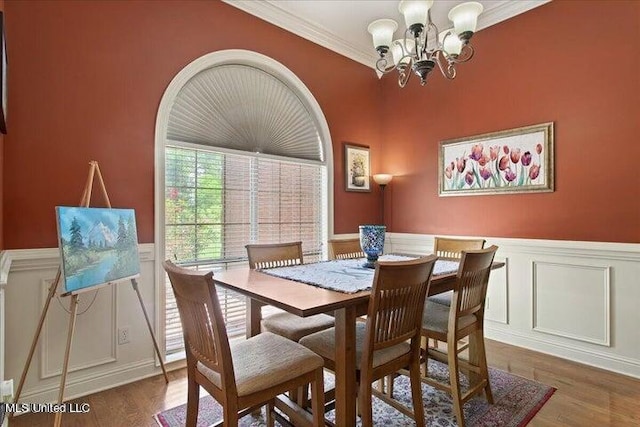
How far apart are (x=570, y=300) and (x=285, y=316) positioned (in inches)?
92.2

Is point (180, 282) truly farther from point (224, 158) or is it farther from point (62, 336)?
point (224, 158)

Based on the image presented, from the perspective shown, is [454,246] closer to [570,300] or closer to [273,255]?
[570,300]

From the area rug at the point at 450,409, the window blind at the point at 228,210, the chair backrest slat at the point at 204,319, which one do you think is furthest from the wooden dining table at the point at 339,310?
the window blind at the point at 228,210

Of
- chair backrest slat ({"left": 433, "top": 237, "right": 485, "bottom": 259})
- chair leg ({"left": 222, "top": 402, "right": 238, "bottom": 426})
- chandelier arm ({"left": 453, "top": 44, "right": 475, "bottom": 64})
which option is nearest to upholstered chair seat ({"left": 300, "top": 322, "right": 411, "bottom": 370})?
chair leg ({"left": 222, "top": 402, "right": 238, "bottom": 426})

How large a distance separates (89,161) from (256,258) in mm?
1277

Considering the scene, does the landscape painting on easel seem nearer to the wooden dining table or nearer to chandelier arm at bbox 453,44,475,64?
the wooden dining table

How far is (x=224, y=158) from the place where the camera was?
2.95 meters

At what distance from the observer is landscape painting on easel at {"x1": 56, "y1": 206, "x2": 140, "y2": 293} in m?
1.81

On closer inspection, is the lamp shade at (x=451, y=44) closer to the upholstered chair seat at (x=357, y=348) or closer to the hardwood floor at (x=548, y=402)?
the upholstered chair seat at (x=357, y=348)

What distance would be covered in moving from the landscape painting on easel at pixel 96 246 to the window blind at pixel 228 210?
0.46 metres

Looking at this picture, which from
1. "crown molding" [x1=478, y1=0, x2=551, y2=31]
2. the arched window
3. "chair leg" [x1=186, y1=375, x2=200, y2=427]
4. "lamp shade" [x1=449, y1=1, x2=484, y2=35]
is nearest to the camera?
"chair leg" [x1=186, y1=375, x2=200, y2=427]

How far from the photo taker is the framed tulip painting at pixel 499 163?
2939 millimetres

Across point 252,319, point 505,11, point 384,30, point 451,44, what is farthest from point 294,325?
point 505,11

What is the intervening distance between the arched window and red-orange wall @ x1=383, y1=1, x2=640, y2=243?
1306mm
